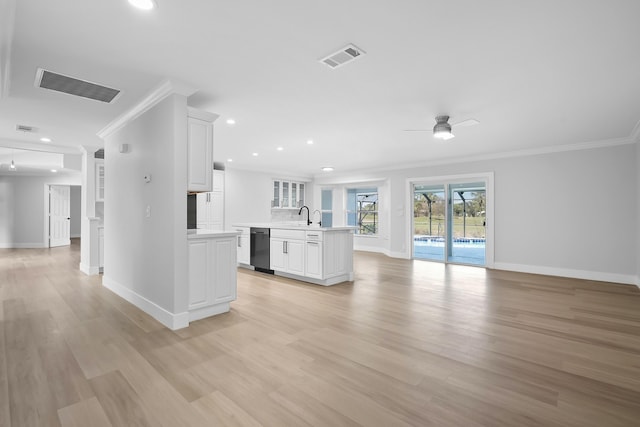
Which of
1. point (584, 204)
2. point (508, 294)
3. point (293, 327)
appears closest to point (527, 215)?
point (584, 204)

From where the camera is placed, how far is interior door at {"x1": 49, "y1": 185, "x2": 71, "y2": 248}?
33.2 ft

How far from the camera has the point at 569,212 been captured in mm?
5688

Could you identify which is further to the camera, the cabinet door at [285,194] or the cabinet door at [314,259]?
the cabinet door at [285,194]

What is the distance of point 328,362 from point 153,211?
2.44 metres

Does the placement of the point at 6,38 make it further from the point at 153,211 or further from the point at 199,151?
the point at 153,211

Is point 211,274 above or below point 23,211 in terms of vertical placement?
below

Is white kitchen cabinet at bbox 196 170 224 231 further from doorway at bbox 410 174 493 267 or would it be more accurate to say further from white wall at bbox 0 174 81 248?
white wall at bbox 0 174 81 248

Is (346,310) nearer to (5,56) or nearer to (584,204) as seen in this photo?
(5,56)

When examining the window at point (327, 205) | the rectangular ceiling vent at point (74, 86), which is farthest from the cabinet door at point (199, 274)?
the window at point (327, 205)

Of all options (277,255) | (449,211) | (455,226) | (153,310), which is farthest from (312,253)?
(455,226)

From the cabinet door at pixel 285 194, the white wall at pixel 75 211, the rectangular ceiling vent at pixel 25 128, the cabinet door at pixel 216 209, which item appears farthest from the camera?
the white wall at pixel 75 211

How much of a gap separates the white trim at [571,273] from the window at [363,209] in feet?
12.0

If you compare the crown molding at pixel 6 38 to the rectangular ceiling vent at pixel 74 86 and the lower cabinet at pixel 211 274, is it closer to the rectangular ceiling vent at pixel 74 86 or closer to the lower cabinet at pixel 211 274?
the rectangular ceiling vent at pixel 74 86

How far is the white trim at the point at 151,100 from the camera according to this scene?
3001mm
